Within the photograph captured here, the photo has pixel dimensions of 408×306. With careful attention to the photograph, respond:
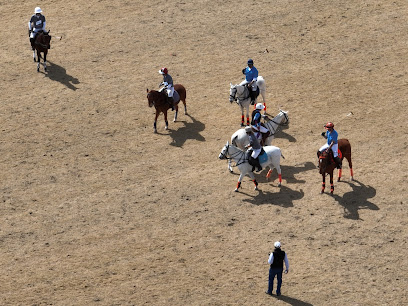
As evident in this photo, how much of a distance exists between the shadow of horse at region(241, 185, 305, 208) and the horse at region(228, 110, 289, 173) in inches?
92.9

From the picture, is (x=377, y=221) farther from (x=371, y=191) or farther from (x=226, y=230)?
(x=226, y=230)

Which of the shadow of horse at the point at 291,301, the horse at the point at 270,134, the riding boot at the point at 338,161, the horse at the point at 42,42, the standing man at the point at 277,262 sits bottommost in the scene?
the shadow of horse at the point at 291,301

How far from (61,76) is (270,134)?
1385 centimetres

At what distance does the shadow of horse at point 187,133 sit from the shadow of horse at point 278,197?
570cm

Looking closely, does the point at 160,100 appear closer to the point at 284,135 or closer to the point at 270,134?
the point at 270,134

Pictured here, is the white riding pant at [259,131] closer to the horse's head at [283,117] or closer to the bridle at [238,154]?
the horse's head at [283,117]

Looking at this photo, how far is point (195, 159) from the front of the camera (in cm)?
3919

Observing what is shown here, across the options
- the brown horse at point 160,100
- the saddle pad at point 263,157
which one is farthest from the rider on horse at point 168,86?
the saddle pad at point 263,157

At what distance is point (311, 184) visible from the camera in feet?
121

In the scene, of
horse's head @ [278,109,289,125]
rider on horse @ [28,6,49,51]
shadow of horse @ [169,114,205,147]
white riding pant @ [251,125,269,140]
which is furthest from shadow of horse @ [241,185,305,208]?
rider on horse @ [28,6,49,51]

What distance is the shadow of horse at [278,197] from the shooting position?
117 ft

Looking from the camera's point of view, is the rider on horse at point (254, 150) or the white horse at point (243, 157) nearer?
the rider on horse at point (254, 150)

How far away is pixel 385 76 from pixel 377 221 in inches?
522

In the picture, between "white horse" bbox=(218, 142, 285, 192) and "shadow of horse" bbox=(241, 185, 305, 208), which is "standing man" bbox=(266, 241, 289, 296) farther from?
"white horse" bbox=(218, 142, 285, 192)
